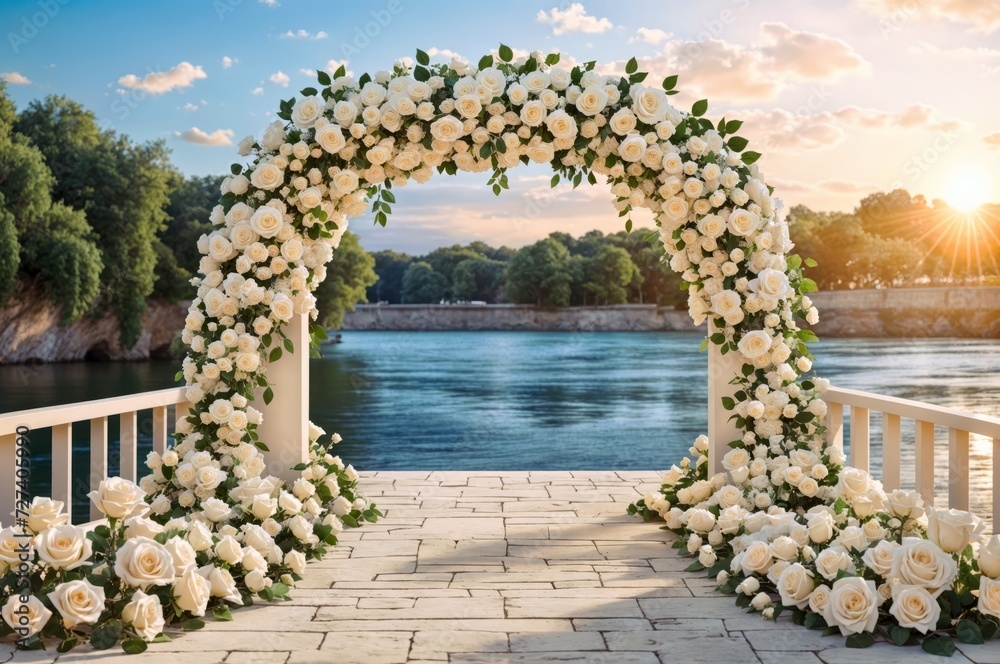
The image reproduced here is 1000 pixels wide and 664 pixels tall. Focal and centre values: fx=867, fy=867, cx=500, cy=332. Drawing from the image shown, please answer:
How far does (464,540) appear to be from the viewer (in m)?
4.31

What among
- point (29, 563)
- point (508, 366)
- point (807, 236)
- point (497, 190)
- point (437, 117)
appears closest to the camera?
point (29, 563)

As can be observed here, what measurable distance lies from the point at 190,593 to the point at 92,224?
29804 mm

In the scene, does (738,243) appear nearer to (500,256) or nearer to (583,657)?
(583,657)

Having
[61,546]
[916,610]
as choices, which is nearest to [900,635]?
[916,610]

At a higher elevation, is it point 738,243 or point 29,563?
point 738,243

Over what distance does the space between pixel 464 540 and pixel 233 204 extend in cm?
204

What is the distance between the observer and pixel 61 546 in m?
2.87

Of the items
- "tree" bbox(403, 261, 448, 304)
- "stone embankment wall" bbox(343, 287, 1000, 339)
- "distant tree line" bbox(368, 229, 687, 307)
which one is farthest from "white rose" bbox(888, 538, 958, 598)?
"tree" bbox(403, 261, 448, 304)

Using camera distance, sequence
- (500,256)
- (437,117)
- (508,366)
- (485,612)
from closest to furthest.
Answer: (485,612) < (437,117) < (508,366) < (500,256)

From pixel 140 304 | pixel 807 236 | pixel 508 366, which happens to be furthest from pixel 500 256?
pixel 140 304

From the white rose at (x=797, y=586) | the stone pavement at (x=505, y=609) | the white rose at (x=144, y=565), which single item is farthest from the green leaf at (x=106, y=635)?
the white rose at (x=797, y=586)

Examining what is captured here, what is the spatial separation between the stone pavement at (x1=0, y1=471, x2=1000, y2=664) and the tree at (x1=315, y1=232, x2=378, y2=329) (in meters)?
30.2

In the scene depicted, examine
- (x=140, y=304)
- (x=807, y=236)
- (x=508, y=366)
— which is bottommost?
(x=508, y=366)

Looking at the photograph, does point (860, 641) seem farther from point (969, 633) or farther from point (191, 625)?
point (191, 625)
